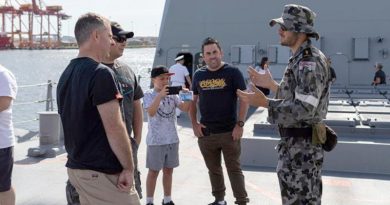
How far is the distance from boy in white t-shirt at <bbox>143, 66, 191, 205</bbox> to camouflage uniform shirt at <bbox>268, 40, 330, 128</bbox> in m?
1.62

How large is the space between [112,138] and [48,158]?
4.68 metres

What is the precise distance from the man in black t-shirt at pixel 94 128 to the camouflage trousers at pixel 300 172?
104cm

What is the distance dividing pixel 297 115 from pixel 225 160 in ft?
5.54

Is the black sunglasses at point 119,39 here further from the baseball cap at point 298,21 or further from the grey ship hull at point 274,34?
the grey ship hull at point 274,34

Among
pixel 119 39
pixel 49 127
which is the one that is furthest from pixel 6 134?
pixel 49 127

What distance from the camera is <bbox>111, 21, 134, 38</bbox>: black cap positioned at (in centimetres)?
348

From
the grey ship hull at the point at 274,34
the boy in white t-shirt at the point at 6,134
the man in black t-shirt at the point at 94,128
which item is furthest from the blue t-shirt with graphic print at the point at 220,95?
the grey ship hull at the point at 274,34

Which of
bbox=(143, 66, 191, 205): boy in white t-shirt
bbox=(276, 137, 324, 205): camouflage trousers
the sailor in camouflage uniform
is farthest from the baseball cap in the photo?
bbox=(143, 66, 191, 205): boy in white t-shirt

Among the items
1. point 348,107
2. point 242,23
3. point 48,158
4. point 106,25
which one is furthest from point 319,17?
point 106,25

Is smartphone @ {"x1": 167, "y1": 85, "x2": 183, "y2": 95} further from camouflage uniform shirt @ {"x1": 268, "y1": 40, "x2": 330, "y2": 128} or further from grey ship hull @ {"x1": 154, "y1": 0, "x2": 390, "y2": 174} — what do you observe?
grey ship hull @ {"x1": 154, "y1": 0, "x2": 390, "y2": 174}

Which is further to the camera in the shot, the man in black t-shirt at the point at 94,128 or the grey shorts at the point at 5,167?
the grey shorts at the point at 5,167

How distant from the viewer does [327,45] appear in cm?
1450

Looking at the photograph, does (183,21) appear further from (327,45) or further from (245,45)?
(327,45)

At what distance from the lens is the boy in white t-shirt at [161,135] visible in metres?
4.58
